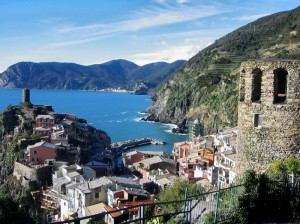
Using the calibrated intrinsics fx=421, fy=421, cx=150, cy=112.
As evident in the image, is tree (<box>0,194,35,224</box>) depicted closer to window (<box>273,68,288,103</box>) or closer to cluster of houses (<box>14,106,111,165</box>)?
window (<box>273,68,288,103</box>)

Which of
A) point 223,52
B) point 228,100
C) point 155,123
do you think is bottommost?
point 155,123

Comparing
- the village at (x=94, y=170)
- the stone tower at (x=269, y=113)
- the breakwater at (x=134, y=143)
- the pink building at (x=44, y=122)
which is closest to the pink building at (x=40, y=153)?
the village at (x=94, y=170)

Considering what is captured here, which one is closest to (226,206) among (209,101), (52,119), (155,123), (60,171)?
(60,171)

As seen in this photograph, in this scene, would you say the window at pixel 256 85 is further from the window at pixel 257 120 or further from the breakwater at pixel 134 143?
the breakwater at pixel 134 143

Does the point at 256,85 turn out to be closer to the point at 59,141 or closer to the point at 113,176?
the point at 113,176

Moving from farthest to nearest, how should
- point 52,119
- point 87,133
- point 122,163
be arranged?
point 87,133 < point 52,119 < point 122,163

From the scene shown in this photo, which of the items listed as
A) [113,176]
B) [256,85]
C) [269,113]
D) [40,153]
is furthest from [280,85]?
[40,153]

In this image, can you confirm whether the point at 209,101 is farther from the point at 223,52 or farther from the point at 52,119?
the point at 52,119
